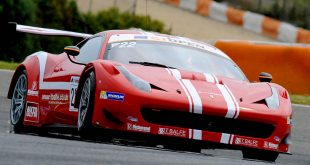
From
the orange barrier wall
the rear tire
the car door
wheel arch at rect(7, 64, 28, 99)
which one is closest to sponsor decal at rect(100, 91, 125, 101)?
the car door

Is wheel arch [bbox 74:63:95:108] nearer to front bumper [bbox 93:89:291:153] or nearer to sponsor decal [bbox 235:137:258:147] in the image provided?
front bumper [bbox 93:89:291:153]

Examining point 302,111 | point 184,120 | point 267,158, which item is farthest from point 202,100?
point 302,111

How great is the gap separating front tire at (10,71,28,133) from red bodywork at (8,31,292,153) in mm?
1454

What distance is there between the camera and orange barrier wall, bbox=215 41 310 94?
1577 centimetres

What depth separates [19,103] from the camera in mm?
11047

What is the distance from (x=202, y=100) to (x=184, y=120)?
220 millimetres

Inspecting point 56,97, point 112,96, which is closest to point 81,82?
point 112,96

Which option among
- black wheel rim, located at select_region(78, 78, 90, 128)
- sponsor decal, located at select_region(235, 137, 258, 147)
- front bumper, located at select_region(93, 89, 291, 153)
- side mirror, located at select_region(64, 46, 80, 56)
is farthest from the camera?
side mirror, located at select_region(64, 46, 80, 56)

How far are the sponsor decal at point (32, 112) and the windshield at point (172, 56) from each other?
1.17 metres

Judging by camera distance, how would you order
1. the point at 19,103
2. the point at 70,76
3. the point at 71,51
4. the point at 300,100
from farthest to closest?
the point at 300,100
the point at 19,103
the point at 71,51
the point at 70,76

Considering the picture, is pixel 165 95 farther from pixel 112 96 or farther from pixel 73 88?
pixel 73 88

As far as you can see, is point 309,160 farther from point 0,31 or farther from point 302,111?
point 0,31

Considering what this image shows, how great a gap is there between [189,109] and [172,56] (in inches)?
51.7

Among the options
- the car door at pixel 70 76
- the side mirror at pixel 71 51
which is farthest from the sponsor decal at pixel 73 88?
the side mirror at pixel 71 51
